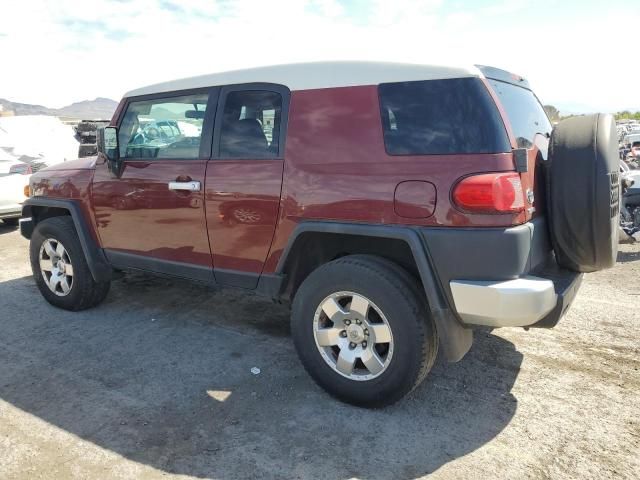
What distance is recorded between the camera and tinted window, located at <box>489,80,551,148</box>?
274 centimetres

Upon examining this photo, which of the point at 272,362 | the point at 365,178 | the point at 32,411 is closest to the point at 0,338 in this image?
the point at 32,411

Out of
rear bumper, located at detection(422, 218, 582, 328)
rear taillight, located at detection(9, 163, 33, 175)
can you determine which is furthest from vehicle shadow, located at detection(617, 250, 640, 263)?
rear taillight, located at detection(9, 163, 33, 175)

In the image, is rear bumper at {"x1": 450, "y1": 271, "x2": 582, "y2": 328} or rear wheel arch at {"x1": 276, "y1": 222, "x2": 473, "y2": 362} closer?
rear bumper at {"x1": 450, "y1": 271, "x2": 582, "y2": 328}

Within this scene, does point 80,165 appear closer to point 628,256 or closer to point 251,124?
point 251,124

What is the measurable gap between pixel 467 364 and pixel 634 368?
108 centimetres

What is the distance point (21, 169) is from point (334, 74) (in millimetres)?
7316

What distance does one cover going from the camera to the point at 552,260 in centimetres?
297

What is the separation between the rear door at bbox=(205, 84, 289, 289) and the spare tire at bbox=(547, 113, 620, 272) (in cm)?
157

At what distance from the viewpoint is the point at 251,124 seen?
131 inches

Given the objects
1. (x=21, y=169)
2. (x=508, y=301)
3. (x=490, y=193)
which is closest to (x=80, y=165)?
(x=490, y=193)

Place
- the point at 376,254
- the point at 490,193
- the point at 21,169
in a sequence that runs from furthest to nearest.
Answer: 1. the point at 21,169
2. the point at 376,254
3. the point at 490,193

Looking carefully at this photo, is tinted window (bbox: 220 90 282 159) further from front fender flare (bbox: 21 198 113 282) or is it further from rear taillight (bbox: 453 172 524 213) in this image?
front fender flare (bbox: 21 198 113 282)

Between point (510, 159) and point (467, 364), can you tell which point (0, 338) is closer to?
point (467, 364)

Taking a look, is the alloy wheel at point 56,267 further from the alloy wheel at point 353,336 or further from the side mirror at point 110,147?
the alloy wheel at point 353,336
